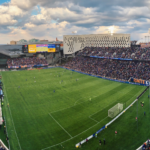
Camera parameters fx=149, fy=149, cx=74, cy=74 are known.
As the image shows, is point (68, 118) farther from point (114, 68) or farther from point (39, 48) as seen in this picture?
point (39, 48)

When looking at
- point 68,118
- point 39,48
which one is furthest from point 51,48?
point 68,118

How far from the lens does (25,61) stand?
87.1m

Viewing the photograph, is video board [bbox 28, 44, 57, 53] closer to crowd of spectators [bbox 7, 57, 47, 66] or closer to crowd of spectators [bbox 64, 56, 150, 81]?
crowd of spectators [bbox 7, 57, 47, 66]

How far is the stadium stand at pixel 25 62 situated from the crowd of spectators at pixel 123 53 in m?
25.8

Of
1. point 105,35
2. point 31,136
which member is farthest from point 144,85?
point 105,35

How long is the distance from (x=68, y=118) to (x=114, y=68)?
4260cm

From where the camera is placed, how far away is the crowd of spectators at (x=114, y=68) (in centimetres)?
5518

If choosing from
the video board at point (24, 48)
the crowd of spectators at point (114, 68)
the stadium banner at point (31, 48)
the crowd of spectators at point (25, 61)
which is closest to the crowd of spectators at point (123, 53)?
the crowd of spectators at point (114, 68)

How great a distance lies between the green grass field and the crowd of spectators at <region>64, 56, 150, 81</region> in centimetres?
1113

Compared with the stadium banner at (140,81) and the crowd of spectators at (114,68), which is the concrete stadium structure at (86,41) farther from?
the stadium banner at (140,81)

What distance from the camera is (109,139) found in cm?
2186

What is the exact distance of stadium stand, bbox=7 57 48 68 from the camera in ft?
273

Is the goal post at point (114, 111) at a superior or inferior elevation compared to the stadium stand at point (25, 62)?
inferior

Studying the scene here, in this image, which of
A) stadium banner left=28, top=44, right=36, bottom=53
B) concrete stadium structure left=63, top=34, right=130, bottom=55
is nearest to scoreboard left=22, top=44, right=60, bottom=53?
stadium banner left=28, top=44, right=36, bottom=53
